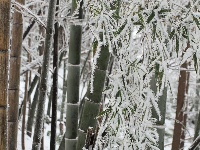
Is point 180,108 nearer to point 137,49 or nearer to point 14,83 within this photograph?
point 14,83

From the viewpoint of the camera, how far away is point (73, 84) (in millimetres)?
1741

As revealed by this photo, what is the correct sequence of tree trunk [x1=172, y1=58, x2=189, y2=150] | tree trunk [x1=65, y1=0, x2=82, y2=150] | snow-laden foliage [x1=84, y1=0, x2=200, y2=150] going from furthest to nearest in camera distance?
1. tree trunk [x1=172, y1=58, x2=189, y2=150]
2. tree trunk [x1=65, y1=0, x2=82, y2=150]
3. snow-laden foliage [x1=84, y1=0, x2=200, y2=150]

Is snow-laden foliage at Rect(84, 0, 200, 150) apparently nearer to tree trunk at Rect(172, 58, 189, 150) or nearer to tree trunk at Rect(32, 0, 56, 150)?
tree trunk at Rect(32, 0, 56, 150)

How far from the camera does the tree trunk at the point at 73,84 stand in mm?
1705

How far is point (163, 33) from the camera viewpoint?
1075 millimetres

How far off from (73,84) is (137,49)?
0.61 metres

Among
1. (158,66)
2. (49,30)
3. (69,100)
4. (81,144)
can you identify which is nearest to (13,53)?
(49,30)

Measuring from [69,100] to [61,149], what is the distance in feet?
2.09

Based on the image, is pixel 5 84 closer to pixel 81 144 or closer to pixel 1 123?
pixel 1 123

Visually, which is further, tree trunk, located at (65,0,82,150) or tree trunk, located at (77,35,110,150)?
tree trunk, located at (65,0,82,150)

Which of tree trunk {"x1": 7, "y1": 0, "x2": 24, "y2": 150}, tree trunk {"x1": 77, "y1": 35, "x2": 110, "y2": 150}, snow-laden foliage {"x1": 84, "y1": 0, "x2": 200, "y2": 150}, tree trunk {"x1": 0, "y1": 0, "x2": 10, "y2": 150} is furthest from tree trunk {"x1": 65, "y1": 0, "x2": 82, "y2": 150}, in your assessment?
tree trunk {"x1": 0, "y1": 0, "x2": 10, "y2": 150}

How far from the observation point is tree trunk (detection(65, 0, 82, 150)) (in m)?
1.71

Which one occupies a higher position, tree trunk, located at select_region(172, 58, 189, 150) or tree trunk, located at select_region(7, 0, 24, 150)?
tree trunk, located at select_region(7, 0, 24, 150)

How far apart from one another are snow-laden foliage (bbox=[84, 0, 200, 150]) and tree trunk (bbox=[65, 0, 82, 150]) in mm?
426
